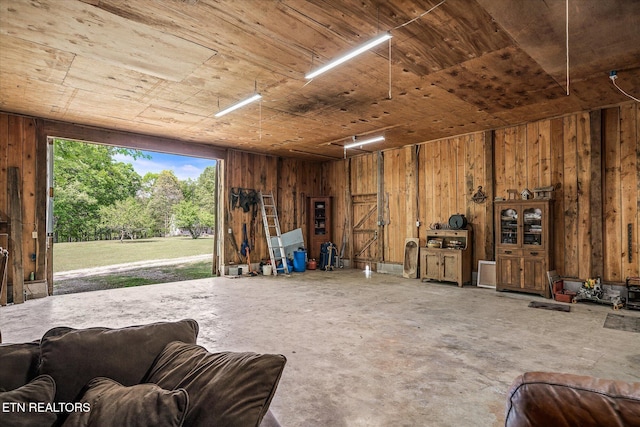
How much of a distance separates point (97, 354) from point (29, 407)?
0.36m

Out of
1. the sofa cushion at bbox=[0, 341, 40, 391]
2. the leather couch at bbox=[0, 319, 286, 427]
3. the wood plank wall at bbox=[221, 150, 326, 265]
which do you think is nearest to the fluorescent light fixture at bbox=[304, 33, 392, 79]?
the leather couch at bbox=[0, 319, 286, 427]

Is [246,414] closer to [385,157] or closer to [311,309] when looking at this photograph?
[311,309]

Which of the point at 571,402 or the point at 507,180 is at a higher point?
the point at 507,180

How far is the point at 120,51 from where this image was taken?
12.2 feet

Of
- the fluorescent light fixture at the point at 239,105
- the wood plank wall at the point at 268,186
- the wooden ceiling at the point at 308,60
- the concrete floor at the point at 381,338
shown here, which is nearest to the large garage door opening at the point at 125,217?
the wood plank wall at the point at 268,186

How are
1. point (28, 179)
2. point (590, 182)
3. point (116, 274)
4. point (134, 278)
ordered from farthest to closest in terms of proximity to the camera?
1. point (116, 274)
2. point (134, 278)
3. point (28, 179)
4. point (590, 182)

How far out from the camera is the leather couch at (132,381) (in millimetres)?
982

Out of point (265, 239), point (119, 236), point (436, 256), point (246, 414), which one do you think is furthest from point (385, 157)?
point (119, 236)

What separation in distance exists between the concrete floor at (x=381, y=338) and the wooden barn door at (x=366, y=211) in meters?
2.56

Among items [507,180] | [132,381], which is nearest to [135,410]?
[132,381]

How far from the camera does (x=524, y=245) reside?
6.13m

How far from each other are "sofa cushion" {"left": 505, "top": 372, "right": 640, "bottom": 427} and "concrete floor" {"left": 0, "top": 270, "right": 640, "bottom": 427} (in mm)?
1545

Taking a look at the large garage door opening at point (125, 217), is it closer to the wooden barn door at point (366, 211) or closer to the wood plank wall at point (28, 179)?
the wood plank wall at point (28, 179)

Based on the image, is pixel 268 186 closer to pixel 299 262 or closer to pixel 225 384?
pixel 299 262
